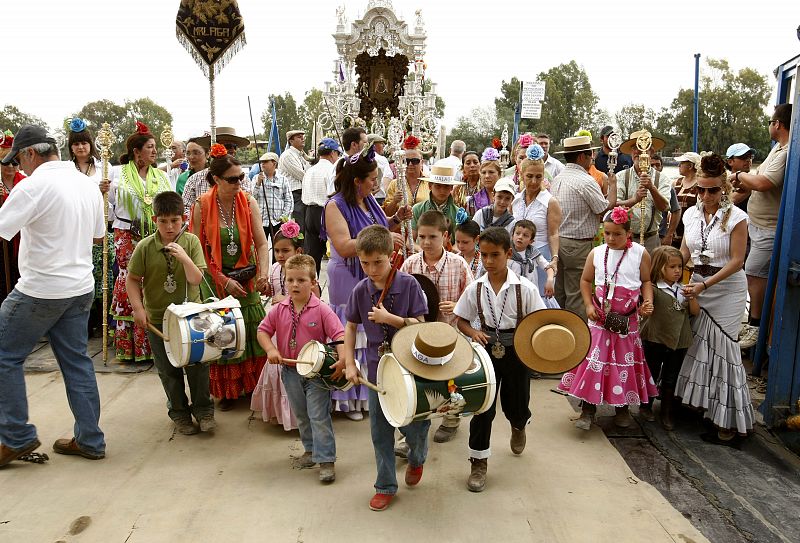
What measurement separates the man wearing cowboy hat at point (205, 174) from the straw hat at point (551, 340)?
392cm

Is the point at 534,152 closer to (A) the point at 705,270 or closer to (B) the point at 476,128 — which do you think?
(A) the point at 705,270

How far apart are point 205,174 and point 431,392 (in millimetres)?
4232

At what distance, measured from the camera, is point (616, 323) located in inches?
184

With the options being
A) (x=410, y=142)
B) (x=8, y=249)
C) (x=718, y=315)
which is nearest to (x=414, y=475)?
(x=718, y=315)

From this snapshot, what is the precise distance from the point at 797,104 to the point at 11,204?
547 centimetres

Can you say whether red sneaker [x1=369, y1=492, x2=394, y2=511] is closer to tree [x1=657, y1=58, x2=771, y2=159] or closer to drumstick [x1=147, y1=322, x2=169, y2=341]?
drumstick [x1=147, y1=322, x2=169, y2=341]

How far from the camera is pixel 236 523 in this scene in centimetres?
342

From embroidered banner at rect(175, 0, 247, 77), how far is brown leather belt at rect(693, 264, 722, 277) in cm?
527

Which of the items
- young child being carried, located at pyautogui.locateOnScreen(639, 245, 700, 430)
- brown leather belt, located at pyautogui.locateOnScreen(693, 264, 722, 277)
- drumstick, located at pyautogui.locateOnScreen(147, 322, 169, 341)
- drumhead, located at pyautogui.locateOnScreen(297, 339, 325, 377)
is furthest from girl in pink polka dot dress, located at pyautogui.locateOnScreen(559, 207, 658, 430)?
drumstick, located at pyautogui.locateOnScreen(147, 322, 169, 341)

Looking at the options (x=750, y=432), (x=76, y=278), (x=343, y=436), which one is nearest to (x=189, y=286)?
(x=76, y=278)

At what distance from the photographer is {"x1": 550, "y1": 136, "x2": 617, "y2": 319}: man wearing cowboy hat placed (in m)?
6.09

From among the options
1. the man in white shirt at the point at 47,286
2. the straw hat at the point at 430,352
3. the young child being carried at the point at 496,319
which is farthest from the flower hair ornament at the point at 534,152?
the man in white shirt at the point at 47,286

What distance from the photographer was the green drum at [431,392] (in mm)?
3117

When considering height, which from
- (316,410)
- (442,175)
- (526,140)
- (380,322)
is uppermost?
(526,140)
